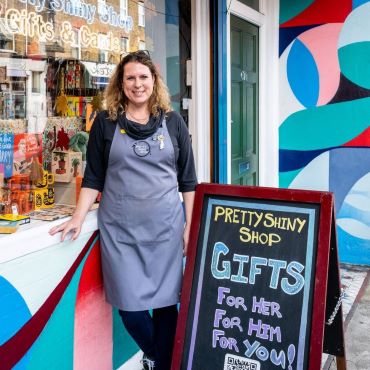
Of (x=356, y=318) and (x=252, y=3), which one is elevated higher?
(x=252, y=3)

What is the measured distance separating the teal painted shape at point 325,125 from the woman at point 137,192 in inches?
97.0

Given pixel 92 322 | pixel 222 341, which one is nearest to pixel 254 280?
pixel 222 341

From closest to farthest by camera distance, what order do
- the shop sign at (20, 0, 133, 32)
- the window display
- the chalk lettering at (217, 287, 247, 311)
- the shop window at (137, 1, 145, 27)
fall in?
1. the chalk lettering at (217, 287, 247, 311)
2. the window display
3. the shop sign at (20, 0, 133, 32)
4. the shop window at (137, 1, 145, 27)

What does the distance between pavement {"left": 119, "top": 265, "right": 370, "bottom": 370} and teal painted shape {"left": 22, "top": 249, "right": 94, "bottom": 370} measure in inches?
20.6

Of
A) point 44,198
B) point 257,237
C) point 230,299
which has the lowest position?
point 230,299

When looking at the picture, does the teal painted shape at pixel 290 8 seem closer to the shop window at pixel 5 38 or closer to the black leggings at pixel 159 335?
the shop window at pixel 5 38

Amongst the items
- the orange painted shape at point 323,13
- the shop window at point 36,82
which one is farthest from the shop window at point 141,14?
the orange painted shape at point 323,13

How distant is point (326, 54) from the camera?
454 centimetres

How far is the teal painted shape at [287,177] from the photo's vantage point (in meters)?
4.85

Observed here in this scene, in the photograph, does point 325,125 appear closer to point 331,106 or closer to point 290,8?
point 331,106

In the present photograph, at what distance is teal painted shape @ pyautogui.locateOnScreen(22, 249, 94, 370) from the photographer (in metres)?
2.28

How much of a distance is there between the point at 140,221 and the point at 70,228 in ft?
0.97

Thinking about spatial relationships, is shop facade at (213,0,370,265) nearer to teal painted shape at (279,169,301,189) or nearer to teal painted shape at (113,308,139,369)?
teal painted shape at (279,169,301,189)

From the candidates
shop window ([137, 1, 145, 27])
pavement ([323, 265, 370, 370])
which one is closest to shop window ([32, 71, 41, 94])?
shop window ([137, 1, 145, 27])
